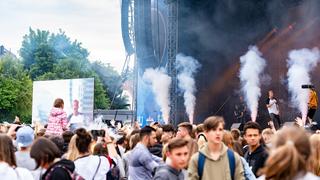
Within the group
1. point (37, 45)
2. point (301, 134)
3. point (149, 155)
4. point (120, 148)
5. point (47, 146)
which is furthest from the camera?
point (37, 45)

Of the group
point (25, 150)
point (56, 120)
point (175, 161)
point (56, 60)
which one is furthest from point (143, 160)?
point (56, 60)

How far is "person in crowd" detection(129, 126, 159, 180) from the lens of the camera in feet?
20.3

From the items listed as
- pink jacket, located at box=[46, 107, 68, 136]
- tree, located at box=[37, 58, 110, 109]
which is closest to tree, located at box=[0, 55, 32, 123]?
tree, located at box=[37, 58, 110, 109]

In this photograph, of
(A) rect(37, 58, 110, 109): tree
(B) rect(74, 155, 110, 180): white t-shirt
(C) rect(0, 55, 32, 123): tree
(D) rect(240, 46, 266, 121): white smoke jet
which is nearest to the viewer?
(B) rect(74, 155, 110, 180): white t-shirt

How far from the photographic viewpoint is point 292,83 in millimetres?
19109

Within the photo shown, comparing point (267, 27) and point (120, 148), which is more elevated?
point (267, 27)

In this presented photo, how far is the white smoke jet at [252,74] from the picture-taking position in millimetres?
19922

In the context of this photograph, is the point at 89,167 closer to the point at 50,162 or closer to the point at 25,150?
the point at 25,150

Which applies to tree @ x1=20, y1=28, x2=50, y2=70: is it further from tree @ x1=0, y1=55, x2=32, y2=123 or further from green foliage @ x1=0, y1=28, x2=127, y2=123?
tree @ x1=0, y1=55, x2=32, y2=123

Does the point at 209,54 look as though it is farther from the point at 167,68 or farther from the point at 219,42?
the point at 167,68

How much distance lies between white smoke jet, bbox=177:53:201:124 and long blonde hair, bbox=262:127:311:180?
58.4 ft

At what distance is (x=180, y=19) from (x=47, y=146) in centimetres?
1628

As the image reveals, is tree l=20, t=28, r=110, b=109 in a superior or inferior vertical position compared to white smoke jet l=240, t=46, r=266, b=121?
superior

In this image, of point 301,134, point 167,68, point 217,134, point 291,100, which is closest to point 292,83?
point 291,100
